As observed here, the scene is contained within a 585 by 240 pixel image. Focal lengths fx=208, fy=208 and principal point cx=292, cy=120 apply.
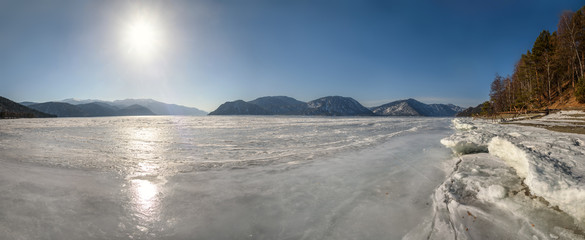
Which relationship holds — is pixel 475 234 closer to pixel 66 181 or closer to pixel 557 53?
pixel 66 181

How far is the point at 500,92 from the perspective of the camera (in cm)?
7162

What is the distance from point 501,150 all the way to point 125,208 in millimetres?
11138

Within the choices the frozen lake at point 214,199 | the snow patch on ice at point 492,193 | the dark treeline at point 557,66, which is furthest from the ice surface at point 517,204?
the dark treeline at point 557,66

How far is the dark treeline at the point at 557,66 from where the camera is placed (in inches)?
1428

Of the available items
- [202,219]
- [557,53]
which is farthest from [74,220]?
[557,53]

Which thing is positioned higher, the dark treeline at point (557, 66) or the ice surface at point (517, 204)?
the dark treeline at point (557, 66)

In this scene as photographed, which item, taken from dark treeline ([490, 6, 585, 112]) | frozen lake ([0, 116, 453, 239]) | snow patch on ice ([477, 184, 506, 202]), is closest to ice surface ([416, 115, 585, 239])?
snow patch on ice ([477, 184, 506, 202])

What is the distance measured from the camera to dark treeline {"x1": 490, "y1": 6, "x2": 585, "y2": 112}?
36281mm

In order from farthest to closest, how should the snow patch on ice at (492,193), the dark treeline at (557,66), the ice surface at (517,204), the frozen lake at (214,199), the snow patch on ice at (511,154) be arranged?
the dark treeline at (557,66), the snow patch on ice at (511,154), the snow patch on ice at (492,193), the frozen lake at (214,199), the ice surface at (517,204)

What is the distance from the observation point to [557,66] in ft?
141

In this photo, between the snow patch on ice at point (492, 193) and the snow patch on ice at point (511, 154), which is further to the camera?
the snow patch on ice at point (511, 154)

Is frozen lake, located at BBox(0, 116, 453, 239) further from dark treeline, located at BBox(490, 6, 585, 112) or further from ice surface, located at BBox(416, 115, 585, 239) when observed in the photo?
dark treeline, located at BBox(490, 6, 585, 112)

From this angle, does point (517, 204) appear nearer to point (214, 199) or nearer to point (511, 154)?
point (511, 154)

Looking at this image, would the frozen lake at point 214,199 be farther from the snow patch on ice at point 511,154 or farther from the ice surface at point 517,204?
the snow patch on ice at point 511,154
